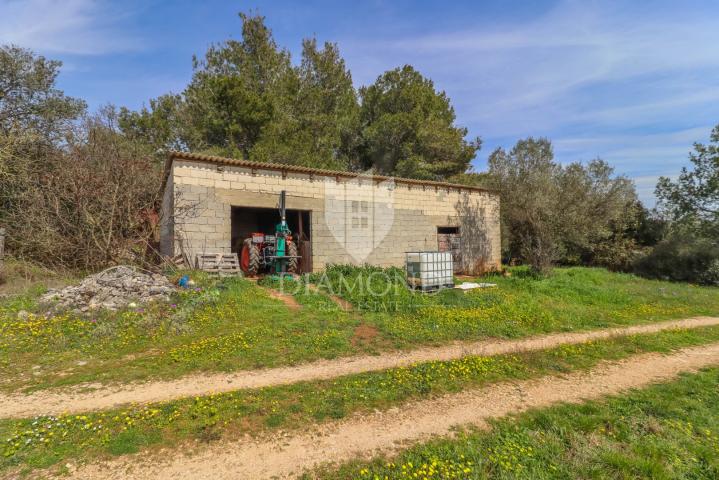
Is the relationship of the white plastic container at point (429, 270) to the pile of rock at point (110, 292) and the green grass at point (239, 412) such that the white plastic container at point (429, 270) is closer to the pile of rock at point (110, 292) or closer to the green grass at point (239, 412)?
the green grass at point (239, 412)

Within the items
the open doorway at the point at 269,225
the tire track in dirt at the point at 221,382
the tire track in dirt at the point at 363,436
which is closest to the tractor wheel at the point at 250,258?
the open doorway at the point at 269,225

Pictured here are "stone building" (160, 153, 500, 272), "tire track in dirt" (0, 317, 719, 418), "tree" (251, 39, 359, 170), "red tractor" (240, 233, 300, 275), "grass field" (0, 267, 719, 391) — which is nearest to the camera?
"tire track in dirt" (0, 317, 719, 418)

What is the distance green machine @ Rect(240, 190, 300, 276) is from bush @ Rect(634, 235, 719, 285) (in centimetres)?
2090

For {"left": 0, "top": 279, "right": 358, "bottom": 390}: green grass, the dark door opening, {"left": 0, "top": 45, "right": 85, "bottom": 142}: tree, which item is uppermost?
{"left": 0, "top": 45, "right": 85, "bottom": 142}: tree

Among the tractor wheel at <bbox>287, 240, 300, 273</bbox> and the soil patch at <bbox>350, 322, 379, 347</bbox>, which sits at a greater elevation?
the tractor wheel at <bbox>287, 240, 300, 273</bbox>

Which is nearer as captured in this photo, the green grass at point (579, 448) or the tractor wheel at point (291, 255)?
the green grass at point (579, 448)

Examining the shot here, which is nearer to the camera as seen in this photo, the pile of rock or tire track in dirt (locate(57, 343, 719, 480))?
tire track in dirt (locate(57, 343, 719, 480))

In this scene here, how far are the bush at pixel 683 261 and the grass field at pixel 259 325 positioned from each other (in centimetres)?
891

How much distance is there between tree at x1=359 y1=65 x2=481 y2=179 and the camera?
21641 millimetres

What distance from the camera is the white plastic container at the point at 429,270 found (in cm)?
1096

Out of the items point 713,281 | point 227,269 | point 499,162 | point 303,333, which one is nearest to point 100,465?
point 303,333

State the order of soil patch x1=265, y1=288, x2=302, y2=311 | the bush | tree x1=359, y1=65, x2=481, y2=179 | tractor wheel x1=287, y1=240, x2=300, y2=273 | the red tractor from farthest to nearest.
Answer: tree x1=359, y1=65, x2=481, y2=179, the bush, tractor wheel x1=287, y1=240, x2=300, y2=273, the red tractor, soil patch x1=265, y1=288, x2=302, y2=311

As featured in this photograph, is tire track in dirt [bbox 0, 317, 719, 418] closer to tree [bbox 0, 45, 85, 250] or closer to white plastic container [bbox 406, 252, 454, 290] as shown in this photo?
white plastic container [bbox 406, 252, 454, 290]

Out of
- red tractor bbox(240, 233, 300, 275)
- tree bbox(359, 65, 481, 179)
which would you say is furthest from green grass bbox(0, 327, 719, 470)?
tree bbox(359, 65, 481, 179)
